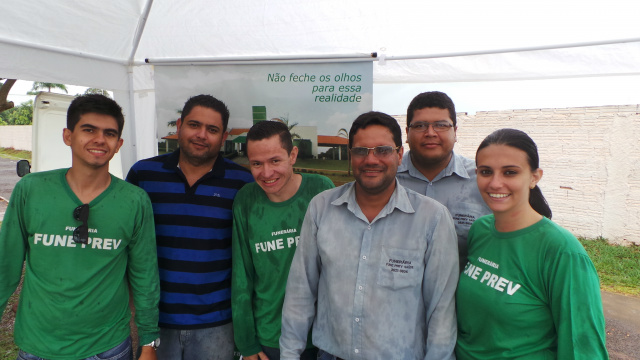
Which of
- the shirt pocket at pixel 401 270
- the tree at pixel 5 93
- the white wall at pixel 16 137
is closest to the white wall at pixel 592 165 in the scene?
the shirt pocket at pixel 401 270

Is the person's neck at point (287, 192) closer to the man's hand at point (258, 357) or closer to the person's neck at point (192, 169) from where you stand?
the person's neck at point (192, 169)

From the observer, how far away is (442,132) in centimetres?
217

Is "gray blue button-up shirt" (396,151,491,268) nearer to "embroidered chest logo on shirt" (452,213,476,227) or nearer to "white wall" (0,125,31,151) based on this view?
"embroidered chest logo on shirt" (452,213,476,227)

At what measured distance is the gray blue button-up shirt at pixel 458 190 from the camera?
83.0 inches

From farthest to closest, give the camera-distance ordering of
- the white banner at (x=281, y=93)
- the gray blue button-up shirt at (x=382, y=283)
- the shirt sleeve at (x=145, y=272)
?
the white banner at (x=281, y=93) → the shirt sleeve at (x=145, y=272) → the gray blue button-up shirt at (x=382, y=283)

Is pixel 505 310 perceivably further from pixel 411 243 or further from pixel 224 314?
pixel 224 314

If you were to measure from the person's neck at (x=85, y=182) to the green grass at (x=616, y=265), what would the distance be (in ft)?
24.0

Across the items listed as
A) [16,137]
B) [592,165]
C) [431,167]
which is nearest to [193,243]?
[431,167]

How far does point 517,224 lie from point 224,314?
1.79m

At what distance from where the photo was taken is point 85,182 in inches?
75.3

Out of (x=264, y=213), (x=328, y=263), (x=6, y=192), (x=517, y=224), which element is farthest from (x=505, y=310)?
(x=6, y=192)

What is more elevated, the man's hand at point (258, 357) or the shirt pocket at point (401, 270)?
the shirt pocket at point (401, 270)

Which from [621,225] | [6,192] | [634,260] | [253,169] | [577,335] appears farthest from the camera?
[6,192]

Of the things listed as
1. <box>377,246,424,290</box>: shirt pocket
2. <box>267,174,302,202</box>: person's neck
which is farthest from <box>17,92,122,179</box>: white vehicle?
<box>377,246,424,290</box>: shirt pocket
